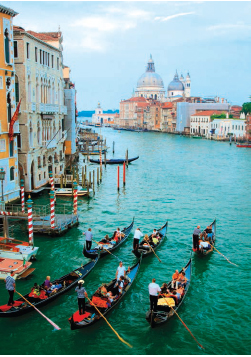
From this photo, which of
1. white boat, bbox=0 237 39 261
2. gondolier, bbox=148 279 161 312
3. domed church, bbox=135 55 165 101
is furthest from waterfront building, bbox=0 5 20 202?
domed church, bbox=135 55 165 101

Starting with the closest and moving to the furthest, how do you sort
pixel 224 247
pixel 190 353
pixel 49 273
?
pixel 190 353, pixel 49 273, pixel 224 247

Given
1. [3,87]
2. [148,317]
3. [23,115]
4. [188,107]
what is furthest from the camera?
[188,107]

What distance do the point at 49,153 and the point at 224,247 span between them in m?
13.0

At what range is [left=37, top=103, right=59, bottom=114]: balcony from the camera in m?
22.3

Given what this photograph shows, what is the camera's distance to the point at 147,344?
9141mm

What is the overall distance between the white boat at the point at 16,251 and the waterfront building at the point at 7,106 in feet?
15.4

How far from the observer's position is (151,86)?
544ft

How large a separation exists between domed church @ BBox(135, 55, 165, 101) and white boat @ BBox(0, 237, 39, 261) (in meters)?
154

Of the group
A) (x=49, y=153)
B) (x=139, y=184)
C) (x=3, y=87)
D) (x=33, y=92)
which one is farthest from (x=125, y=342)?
(x=139, y=184)

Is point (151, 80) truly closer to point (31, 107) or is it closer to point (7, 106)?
point (31, 107)

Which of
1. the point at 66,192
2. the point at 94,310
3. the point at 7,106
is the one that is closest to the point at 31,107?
the point at 7,106

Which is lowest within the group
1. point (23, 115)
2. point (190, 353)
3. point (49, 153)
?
point (190, 353)

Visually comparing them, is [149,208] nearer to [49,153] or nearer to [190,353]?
[49,153]

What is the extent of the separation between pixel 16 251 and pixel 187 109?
9894cm
